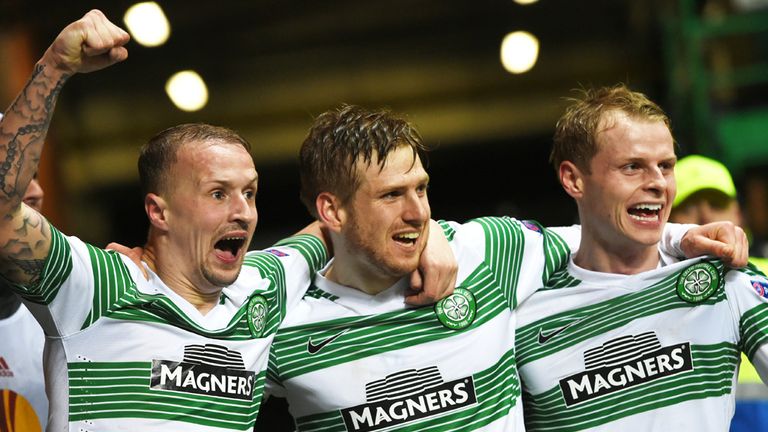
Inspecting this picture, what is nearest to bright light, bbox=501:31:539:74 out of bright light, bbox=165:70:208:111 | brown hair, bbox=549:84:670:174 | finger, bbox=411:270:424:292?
bright light, bbox=165:70:208:111

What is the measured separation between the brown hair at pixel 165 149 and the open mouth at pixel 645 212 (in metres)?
1.34

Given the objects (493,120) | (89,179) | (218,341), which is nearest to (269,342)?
(218,341)

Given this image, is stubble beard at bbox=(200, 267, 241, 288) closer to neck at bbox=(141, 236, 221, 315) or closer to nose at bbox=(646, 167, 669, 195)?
neck at bbox=(141, 236, 221, 315)

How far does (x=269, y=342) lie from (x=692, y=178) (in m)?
2.66

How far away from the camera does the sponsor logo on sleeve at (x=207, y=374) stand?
305 cm

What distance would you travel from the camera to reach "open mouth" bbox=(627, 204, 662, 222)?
349 cm

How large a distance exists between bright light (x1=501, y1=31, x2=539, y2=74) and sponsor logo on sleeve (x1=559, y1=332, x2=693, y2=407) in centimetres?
948

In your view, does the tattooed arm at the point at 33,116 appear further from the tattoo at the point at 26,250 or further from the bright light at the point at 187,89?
the bright light at the point at 187,89

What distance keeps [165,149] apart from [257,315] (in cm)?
61

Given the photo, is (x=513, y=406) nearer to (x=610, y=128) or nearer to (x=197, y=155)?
(x=610, y=128)

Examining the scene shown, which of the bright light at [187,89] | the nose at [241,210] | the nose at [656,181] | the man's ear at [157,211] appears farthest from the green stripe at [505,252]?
the bright light at [187,89]

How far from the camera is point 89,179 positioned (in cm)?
1569

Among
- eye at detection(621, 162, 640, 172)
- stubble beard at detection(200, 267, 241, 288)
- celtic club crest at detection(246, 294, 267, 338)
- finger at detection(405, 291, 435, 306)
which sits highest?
eye at detection(621, 162, 640, 172)

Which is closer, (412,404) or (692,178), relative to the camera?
(412,404)
